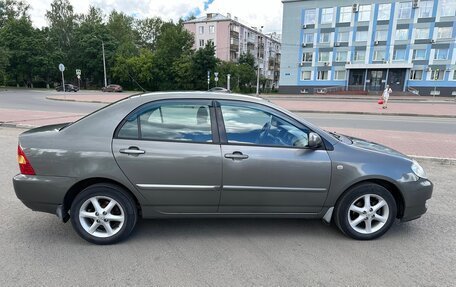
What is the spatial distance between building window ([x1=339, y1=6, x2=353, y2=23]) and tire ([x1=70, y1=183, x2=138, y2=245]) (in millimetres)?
50198

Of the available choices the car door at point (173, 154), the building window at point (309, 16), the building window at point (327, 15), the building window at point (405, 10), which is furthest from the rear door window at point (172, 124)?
the building window at point (309, 16)

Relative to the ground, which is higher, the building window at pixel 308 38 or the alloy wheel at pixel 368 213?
the building window at pixel 308 38

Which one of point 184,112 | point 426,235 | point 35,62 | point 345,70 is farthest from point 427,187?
point 35,62

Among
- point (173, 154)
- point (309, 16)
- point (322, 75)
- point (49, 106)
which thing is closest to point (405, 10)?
point (309, 16)

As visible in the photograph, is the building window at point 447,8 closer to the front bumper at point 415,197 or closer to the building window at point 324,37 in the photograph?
the building window at point 324,37

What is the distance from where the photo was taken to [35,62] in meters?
54.0

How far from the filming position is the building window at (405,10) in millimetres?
42531

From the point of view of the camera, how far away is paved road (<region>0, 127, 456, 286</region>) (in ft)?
8.93

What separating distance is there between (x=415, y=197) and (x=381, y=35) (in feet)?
159

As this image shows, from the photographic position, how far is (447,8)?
41094 mm

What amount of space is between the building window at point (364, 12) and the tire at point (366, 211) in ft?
161

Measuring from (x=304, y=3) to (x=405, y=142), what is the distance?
4522cm

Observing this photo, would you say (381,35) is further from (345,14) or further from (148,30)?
(148,30)

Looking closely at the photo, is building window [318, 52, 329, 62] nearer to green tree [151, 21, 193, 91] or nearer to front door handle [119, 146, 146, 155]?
green tree [151, 21, 193, 91]
